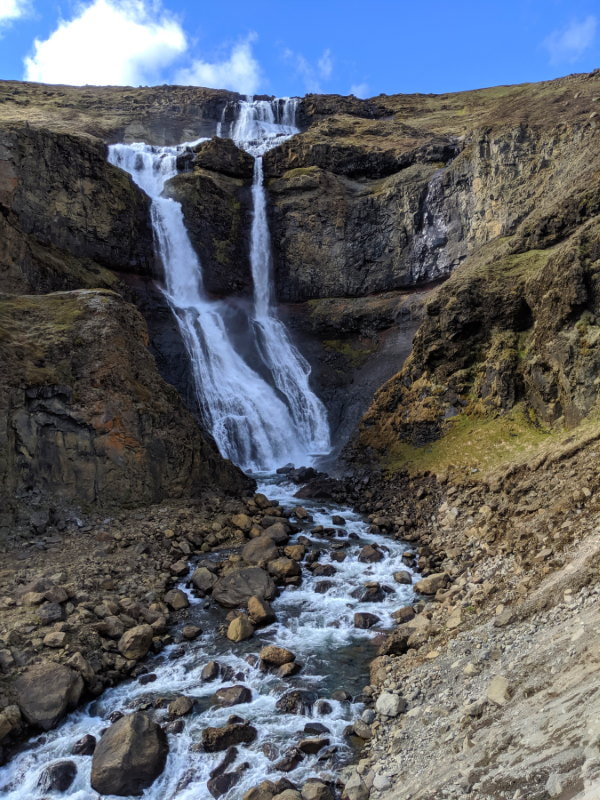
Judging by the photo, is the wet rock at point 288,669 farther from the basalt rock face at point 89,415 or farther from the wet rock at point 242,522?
the basalt rock face at point 89,415

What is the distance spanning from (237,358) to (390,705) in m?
29.2

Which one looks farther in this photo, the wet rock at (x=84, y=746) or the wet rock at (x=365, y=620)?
the wet rock at (x=365, y=620)

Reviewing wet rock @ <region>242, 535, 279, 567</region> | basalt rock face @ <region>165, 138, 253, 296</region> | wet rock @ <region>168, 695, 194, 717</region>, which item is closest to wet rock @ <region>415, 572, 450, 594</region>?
wet rock @ <region>242, 535, 279, 567</region>

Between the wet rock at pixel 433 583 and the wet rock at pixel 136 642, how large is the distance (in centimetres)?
721

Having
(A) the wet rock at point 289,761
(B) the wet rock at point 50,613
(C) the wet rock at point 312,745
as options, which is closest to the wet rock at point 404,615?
(C) the wet rock at point 312,745

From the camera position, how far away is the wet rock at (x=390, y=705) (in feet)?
30.8

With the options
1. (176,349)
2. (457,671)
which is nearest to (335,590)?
(457,671)

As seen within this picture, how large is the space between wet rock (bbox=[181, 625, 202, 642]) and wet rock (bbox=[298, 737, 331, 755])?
4588mm

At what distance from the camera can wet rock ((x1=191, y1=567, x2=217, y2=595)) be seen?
15.2m

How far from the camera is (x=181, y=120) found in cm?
7456

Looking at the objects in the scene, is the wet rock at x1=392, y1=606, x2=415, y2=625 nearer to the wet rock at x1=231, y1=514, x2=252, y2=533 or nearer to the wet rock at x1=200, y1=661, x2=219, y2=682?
the wet rock at x1=200, y1=661, x2=219, y2=682

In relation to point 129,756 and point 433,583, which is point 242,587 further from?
point 129,756

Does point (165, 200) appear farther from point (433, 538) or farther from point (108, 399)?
point (433, 538)

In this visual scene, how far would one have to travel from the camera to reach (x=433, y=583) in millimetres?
14617
